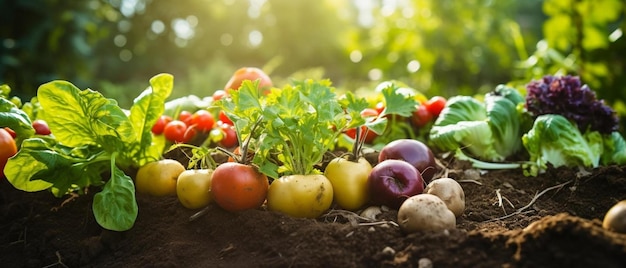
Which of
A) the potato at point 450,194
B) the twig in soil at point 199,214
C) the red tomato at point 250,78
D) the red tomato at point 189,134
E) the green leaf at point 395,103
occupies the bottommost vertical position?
the twig in soil at point 199,214

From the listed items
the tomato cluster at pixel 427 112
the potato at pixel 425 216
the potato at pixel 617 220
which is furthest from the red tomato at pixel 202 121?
the potato at pixel 617 220

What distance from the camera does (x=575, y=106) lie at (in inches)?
132

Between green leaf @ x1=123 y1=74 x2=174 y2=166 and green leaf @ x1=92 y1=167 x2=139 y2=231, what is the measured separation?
337 mm

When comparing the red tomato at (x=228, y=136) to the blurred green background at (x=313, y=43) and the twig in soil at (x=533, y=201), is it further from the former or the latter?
the twig in soil at (x=533, y=201)

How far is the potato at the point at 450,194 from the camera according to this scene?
2469 mm

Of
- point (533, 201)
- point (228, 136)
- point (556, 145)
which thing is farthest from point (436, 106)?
point (228, 136)

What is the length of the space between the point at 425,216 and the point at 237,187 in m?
0.81

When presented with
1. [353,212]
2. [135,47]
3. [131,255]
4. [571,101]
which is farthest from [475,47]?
[135,47]

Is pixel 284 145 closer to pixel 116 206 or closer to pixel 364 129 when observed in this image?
pixel 116 206

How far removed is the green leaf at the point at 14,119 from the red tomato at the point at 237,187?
1136 millimetres

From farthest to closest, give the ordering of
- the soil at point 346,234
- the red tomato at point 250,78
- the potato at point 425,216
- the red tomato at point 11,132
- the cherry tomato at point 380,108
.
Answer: the cherry tomato at point 380,108 < the red tomato at point 250,78 < the red tomato at point 11,132 < the potato at point 425,216 < the soil at point 346,234

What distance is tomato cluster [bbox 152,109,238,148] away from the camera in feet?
10.7

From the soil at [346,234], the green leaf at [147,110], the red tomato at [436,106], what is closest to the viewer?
the soil at [346,234]

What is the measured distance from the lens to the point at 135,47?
1220 centimetres
